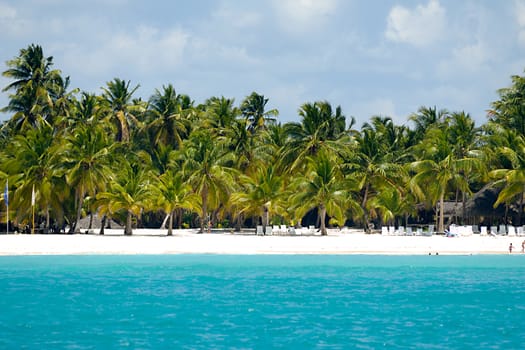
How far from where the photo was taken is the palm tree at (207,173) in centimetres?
4353

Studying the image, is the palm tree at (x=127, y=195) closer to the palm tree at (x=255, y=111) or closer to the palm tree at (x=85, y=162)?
the palm tree at (x=85, y=162)

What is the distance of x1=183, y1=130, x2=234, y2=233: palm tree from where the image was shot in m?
43.5

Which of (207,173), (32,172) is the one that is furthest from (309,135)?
(32,172)

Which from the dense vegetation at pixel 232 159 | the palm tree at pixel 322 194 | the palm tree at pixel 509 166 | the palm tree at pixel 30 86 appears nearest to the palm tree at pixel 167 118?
the dense vegetation at pixel 232 159

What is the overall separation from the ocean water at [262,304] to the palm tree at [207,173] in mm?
15962

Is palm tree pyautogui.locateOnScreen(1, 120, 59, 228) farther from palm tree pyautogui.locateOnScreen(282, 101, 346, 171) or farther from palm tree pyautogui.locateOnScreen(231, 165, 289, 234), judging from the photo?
palm tree pyautogui.locateOnScreen(282, 101, 346, 171)

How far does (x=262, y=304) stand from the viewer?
1683 centimetres

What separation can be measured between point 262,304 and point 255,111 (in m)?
42.6

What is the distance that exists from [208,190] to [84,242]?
11796 millimetres

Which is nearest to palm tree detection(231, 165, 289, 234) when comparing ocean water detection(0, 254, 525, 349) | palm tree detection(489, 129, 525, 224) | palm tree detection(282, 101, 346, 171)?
palm tree detection(282, 101, 346, 171)

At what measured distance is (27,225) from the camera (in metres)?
46.5

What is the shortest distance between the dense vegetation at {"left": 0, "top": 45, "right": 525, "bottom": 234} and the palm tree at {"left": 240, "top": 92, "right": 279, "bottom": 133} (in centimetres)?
10

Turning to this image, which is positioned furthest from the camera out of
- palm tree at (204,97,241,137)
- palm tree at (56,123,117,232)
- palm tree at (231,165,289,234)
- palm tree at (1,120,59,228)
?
palm tree at (204,97,241,137)

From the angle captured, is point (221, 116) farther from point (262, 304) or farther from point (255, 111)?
point (262, 304)
